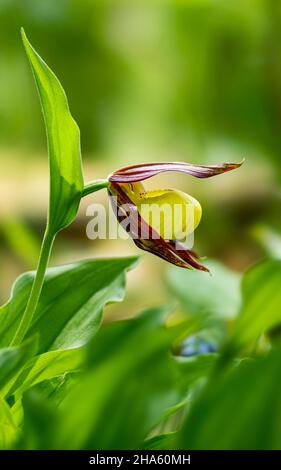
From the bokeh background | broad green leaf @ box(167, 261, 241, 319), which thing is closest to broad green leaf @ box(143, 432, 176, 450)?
broad green leaf @ box(167, 261, 241, 319)

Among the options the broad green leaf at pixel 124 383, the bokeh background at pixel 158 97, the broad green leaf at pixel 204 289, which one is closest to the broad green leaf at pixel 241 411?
the broad green leaf at pixel 124 383

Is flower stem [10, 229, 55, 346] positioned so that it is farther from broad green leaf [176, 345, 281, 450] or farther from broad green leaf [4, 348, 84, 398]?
broad green leaf [176, 345, 281, 450]

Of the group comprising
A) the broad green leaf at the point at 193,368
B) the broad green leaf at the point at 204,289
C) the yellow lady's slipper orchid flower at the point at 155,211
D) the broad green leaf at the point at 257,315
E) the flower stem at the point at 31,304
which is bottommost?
the broad green leaf at the point at 204,289

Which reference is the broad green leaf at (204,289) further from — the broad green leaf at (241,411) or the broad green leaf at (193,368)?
the broad green leaf at (241,411)

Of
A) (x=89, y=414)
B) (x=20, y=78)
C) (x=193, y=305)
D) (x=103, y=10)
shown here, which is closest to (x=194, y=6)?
(x=103, y=10)

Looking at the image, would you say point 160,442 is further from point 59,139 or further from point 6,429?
point 59,139

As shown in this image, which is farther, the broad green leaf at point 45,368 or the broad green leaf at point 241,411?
the broad green leaf at point 45,368

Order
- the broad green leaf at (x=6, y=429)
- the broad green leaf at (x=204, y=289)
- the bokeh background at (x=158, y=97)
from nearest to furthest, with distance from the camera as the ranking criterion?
the broad green leaf at (x=6, y=429) < the broad green leaf at (x=204, y=289) < the bokeh background at (x=158, y=97)
